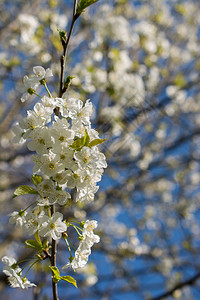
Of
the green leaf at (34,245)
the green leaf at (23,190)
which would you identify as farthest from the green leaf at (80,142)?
the green leaf at (34,245)

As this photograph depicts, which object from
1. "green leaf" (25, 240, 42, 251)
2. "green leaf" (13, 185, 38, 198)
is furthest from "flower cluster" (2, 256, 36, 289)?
"green leaf" (13, 185, 38, 198)

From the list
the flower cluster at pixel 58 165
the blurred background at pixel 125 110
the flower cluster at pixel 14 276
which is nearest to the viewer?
the flower cluster at pixel 58 165

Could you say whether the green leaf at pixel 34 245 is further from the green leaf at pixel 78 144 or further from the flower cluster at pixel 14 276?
the green leaf at pixel 78 144

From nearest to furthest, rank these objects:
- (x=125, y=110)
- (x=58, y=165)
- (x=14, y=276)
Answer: (x=58, y=165) < (x=14, y=276) < (x=125, y=110)

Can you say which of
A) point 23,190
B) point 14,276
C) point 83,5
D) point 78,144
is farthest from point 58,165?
point 83,5

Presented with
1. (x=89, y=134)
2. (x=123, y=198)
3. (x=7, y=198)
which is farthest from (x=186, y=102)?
(x=89, y=134)

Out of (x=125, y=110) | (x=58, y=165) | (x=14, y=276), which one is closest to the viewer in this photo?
(x=58, y=165)

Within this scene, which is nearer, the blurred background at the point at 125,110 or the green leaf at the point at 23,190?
the green leaf at the point at 23,190

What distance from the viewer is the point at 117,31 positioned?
4.43 metres

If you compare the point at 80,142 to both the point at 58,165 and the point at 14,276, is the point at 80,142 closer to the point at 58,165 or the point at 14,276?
the point at 58,165

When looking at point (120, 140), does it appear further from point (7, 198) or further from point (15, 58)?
point (7, 198)

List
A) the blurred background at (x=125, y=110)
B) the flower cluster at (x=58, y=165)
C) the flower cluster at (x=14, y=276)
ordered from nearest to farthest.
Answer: the flower cluster at (x=58, y=165) → the flower cluster at (x=14, y=276) → the blurred background at (x=125, y=110)

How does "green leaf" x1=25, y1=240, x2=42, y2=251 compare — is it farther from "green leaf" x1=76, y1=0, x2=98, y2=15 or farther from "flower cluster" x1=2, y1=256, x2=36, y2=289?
"green leaf" x1=76, y1=0, x2=98, y2=15

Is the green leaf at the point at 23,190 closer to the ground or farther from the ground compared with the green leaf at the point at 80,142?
closer to the ground
